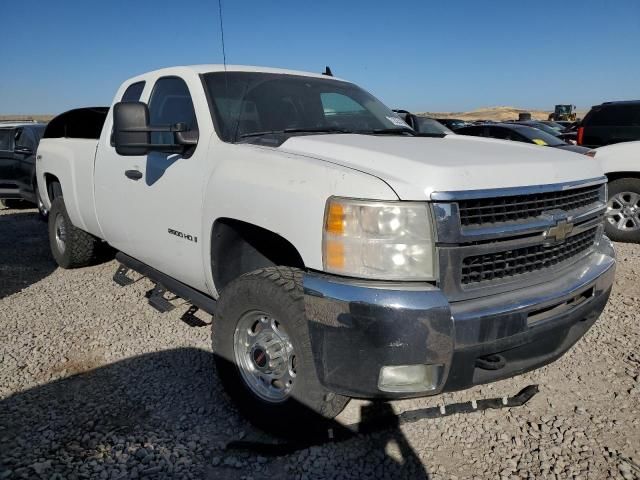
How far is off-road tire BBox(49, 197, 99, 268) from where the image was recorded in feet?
17.4

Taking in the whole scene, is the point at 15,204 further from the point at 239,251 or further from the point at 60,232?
the point at 239,251

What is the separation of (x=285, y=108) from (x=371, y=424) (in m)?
2.10

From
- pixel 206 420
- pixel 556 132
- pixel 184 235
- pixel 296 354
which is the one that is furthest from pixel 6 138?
pixel 556 132

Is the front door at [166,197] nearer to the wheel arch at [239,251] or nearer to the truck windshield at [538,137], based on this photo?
the wheel arch at [239,251]

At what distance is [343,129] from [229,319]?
149 centimetres

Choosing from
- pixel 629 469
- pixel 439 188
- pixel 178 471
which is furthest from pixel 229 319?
pixel 629 469

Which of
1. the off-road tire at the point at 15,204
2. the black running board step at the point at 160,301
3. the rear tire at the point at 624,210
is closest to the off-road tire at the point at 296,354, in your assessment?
the black running board step at the point at 160,301

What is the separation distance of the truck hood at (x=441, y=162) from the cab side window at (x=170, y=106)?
1.01 metres

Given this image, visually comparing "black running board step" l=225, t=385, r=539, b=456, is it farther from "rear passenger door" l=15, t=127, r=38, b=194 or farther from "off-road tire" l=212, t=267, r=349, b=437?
"rear passenger door" l=15, t=127, r=38, b=194

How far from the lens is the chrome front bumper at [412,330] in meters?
1.98

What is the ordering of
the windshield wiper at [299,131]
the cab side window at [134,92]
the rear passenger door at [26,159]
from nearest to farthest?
the windshield wiper at [299,131], the cab side window at [134,92], the rear passenger door at [26,159]

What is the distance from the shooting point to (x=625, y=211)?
21.7 feet

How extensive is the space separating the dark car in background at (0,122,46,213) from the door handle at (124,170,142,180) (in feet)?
21.0

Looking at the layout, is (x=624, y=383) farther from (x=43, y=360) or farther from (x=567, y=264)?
(x=43, y=360)
